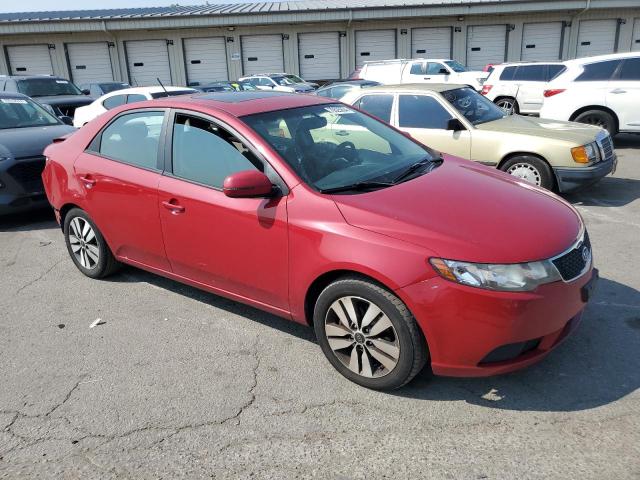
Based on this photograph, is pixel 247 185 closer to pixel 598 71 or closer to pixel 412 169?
pixel 412 169

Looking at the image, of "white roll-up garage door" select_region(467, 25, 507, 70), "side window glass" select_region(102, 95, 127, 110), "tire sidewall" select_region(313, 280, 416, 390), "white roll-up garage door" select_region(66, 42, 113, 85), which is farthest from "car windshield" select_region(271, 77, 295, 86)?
"tire sidewall" select_region(313, 280, 416, 390)

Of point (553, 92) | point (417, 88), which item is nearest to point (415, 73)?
point (553, 92)

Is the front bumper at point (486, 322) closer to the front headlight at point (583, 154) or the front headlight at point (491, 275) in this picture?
the front headlight at point (491, 275)

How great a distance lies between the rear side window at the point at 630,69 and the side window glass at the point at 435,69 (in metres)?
10.3

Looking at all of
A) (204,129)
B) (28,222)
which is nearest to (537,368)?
(204,129)

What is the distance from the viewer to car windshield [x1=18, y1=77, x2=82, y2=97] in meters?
13.1

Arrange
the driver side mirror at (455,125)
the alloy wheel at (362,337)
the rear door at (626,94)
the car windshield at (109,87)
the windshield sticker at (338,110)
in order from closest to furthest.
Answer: the alloy wheel at (362,337) → the windshield sticker at (338,110) → the driver side mirror at (455,125) → the rear door at (626,94) → the car windshield at (109,87)

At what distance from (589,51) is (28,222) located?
2906 cm

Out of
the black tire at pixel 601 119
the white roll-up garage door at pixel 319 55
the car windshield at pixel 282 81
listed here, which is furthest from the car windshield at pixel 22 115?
the white roll-up garage door at pixel 319 55

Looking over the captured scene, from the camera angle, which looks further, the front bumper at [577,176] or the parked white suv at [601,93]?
the parked white suv at [601,93]

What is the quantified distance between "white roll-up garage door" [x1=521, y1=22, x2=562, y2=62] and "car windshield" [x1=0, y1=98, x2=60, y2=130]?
25952 millimetres

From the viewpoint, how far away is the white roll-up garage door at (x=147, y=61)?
28.9 m

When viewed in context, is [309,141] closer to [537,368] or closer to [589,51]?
[537,368]

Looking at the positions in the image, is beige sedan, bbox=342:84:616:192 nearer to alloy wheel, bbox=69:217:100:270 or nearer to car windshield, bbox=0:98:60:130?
alloy wheel, bbox=69:217:100:270
